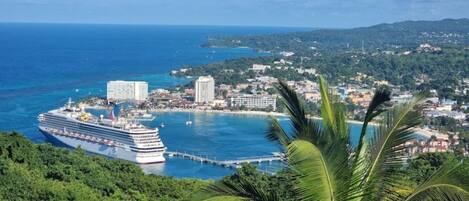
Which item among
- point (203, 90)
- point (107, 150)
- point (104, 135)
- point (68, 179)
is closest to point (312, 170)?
point (68, 179)

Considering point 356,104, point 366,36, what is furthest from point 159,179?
point 366,36

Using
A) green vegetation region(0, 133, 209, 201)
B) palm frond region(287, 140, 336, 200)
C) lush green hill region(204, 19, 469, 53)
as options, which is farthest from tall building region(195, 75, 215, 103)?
lush green hill region(204, 19, 469, 53)

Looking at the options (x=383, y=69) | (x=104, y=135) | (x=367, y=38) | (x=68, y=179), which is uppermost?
(x=68, y=179)

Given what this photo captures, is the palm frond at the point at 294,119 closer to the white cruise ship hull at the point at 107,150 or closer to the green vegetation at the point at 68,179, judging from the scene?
the green vegetation at the point at 68,179

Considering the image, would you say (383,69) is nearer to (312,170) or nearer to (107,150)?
(107,150)

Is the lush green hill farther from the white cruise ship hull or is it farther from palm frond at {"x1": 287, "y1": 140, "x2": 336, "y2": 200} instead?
palm frond at {"x1": 287, "y1": 140, "x2": 336, "y2": 200}

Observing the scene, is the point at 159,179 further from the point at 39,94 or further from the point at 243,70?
the point at 243,70
